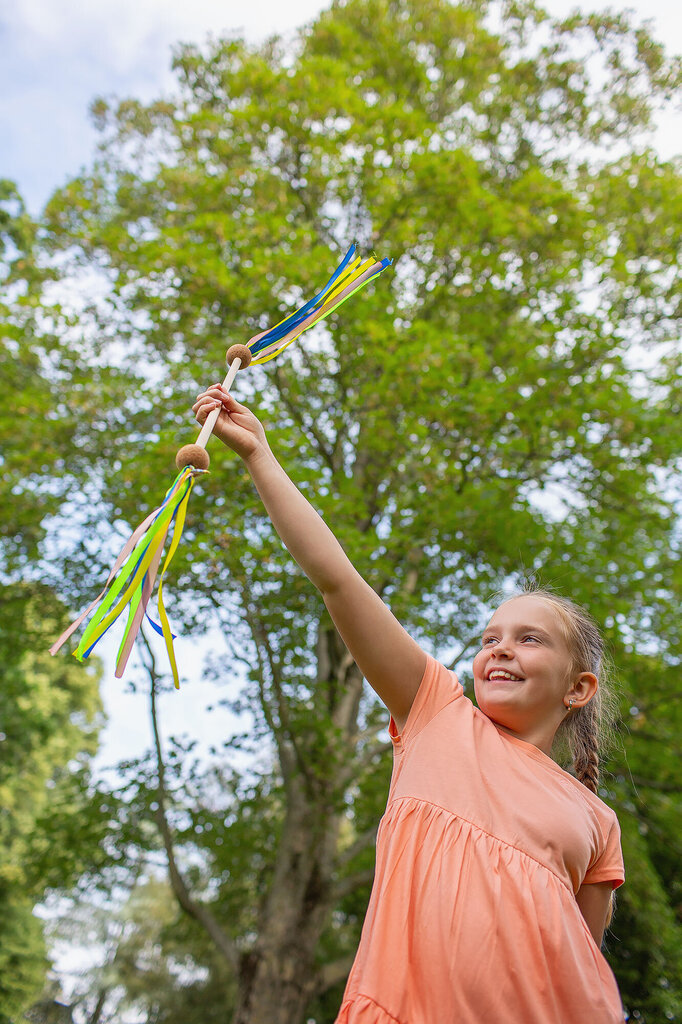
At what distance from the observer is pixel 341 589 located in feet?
4.75

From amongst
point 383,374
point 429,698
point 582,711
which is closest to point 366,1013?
point 429,698

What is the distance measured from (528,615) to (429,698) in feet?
1.05

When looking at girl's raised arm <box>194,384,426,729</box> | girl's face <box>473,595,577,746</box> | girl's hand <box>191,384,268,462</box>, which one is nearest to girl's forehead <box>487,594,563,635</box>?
girl's face <box>473,595,577,746</box>

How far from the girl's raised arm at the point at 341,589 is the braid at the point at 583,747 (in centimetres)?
56

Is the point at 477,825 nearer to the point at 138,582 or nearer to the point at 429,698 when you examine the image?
the point at 429,698

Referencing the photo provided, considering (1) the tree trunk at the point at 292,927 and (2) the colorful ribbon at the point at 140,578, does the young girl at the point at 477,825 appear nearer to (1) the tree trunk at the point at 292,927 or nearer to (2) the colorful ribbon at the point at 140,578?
(2) the colorful ribbon at the point at 140,578

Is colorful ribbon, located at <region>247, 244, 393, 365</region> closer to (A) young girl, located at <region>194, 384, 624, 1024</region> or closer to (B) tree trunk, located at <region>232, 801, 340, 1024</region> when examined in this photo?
(A) young girl, located at <region>194, 384, 624, 1024</region>

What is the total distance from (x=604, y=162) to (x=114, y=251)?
5.75m

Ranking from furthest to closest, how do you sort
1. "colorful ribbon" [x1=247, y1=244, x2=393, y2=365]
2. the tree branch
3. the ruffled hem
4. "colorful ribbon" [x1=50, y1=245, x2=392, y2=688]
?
the tree branch < "colorful ribbon" [x1=247, y1=244, x2=393, y2=365] < "colorful ribbon" [x1=50, y1=245, x2=392, y2=688] < the ruffled hem

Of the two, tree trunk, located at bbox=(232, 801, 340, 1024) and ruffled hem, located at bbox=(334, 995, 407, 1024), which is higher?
tree trunk, located at bbox=(232, 801, 340, 1024)

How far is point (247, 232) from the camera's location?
662cm

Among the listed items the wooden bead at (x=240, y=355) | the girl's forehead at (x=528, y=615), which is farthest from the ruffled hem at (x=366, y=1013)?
the wooden bead at (x=240, y=355)

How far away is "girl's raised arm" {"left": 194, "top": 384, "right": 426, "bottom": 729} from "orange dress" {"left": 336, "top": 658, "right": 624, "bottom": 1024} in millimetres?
105

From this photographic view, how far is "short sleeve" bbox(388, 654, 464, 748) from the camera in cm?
154
